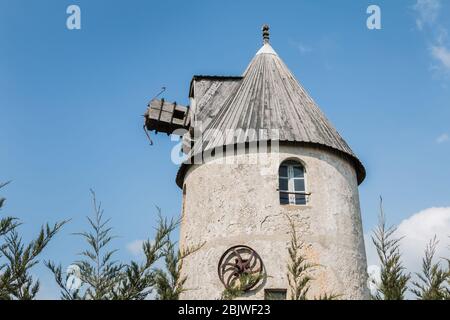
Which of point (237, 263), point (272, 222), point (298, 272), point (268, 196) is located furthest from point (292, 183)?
point (298, 272)

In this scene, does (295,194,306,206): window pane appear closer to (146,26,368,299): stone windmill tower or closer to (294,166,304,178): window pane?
(146,26,368,299): stone windmill tower

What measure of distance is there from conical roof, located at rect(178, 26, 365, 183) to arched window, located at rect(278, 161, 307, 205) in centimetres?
72

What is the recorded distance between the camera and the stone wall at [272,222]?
42.8 ft

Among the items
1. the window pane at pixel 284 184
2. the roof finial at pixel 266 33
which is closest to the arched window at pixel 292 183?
the window pane at pixel 284 184

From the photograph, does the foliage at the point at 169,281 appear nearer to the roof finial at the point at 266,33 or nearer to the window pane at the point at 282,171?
the window pane at the point at 282,171

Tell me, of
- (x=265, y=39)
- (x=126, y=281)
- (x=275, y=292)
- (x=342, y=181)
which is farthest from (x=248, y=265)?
(x=265, y=39)

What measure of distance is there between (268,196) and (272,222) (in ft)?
2.38

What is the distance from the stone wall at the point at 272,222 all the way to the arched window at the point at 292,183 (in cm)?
20

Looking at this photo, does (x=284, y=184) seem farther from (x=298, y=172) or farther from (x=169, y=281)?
(x=169, y=281)

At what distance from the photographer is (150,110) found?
18.0 m

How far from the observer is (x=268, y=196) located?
1364cm

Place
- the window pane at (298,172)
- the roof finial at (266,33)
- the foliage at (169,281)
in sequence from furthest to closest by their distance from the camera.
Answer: the roof finial at (266,33) < the window pane at (298,172) < the foliage at (169,281)
